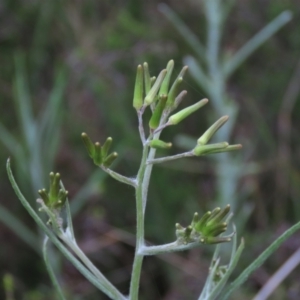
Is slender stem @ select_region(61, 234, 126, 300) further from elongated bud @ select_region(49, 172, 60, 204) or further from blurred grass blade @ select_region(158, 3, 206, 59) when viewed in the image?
blurred grass blade @ select_region(158, 3, 206, 59)

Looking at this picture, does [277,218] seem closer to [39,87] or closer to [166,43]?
[166,43]

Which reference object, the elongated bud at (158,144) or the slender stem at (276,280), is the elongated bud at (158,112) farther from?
the slender stem at (276,280)

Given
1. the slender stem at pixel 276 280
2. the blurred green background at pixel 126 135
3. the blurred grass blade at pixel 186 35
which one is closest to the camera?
the slender stem at pixel 276 280

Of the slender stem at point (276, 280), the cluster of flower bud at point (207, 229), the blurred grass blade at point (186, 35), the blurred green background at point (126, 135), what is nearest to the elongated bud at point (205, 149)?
the cluster of flower bud at point (207, 229)

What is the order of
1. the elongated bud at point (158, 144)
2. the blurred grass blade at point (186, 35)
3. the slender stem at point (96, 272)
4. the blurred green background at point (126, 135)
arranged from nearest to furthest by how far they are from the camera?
the elongated bud at point (158, 144) → the slender stem at point (96, 272) → the blurred grass blade at point (186, 35) → the blurred green background at point (126, 135)

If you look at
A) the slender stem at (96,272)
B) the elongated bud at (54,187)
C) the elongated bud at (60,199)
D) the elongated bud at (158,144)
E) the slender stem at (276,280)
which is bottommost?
the slender stem at (276,280)

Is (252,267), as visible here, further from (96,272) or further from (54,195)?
(54,195)

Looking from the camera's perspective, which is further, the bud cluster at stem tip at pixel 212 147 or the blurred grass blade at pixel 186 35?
the blurred grass blade at pixel 186 35

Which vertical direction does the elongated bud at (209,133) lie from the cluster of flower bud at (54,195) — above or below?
above
